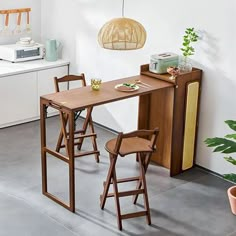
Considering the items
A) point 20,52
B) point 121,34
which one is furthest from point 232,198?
point 20,52

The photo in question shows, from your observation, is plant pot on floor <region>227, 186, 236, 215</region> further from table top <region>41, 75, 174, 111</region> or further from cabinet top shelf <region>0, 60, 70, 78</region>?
cabinet top shelf <region>0, 60, 70, 78</region>

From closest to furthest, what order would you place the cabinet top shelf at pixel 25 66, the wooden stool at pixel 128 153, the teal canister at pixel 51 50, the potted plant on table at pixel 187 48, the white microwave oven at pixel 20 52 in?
the wooden stool at pixel 128 153 → the potted plant on table at pixel 187 48 → the cabinet top shelf at pixel 25 66 → the white microwave oven at pixel 20 52 → the teal canister at pixel 51 50

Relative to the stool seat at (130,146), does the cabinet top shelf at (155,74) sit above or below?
above

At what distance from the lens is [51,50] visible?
6.50m

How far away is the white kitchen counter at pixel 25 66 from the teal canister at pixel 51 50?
0.18 ft

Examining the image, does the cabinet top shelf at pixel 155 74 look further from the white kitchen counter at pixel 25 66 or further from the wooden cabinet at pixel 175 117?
the white kitchen counter at pixel 25 66

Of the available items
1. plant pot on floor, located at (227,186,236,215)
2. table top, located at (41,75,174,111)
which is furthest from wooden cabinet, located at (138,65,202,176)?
plant pot on floor, located at (227,186,236,215)

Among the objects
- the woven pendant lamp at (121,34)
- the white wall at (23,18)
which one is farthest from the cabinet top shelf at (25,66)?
the woven pendant lamp at (121,34)

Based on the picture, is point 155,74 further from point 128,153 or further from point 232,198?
point 232,198

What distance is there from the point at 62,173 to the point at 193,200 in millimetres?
1251

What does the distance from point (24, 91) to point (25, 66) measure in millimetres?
292

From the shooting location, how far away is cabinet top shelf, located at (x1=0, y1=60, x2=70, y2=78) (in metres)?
6.08

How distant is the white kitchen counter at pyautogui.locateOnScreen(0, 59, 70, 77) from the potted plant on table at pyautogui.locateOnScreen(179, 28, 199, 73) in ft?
6.19

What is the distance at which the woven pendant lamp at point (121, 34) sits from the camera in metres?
4.45
